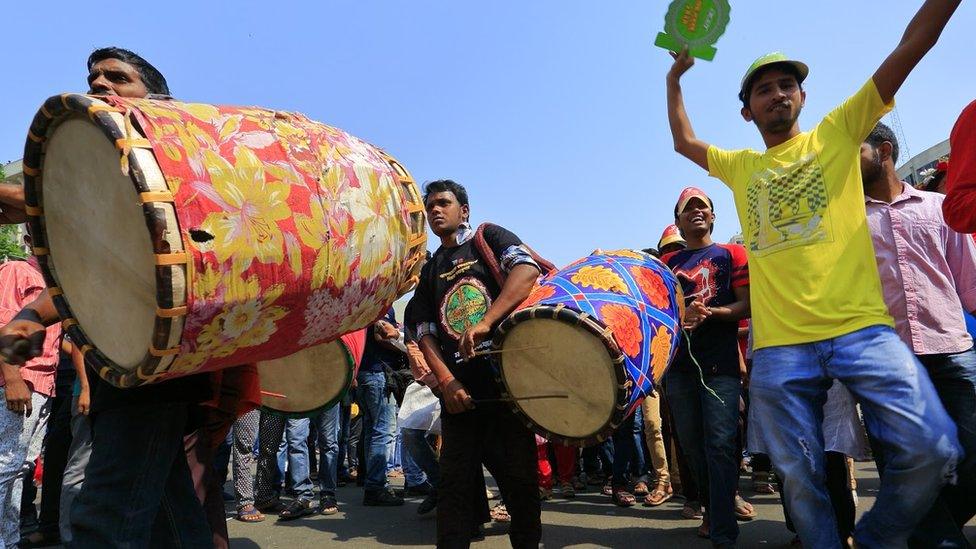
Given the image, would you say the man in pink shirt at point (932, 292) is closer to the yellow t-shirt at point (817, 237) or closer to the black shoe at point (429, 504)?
the yellow t-shirt at point (817, 237)

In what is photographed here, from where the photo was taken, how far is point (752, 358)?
312 cm

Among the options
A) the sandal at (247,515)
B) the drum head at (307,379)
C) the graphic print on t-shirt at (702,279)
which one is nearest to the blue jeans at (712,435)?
the graphic print on t-shirt at (702,279)

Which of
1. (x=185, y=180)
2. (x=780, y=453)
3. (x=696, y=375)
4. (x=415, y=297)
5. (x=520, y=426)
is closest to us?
(x=185, y=180)

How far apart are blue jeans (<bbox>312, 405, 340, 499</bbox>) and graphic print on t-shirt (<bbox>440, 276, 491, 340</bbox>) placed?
257cm

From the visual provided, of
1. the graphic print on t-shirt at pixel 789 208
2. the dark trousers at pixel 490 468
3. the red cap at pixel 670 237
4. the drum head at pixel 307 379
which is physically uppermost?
the red cap at pixel 670 237

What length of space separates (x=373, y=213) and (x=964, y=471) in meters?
2.71

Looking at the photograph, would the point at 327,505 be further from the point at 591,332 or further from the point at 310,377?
the point at 591,332

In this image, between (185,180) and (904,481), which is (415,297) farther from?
(904,481)

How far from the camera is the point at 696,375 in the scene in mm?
4207

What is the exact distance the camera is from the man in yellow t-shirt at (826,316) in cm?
251

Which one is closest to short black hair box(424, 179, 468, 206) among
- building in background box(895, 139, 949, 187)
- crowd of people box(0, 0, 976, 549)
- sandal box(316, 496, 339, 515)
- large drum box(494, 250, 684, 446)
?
crowd of people box(0, 0, 976, 549)

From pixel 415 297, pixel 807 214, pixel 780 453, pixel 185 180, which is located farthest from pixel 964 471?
pixel 185 180

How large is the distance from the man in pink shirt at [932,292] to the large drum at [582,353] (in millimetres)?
1059

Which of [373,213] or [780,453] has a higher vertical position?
[373,213]
